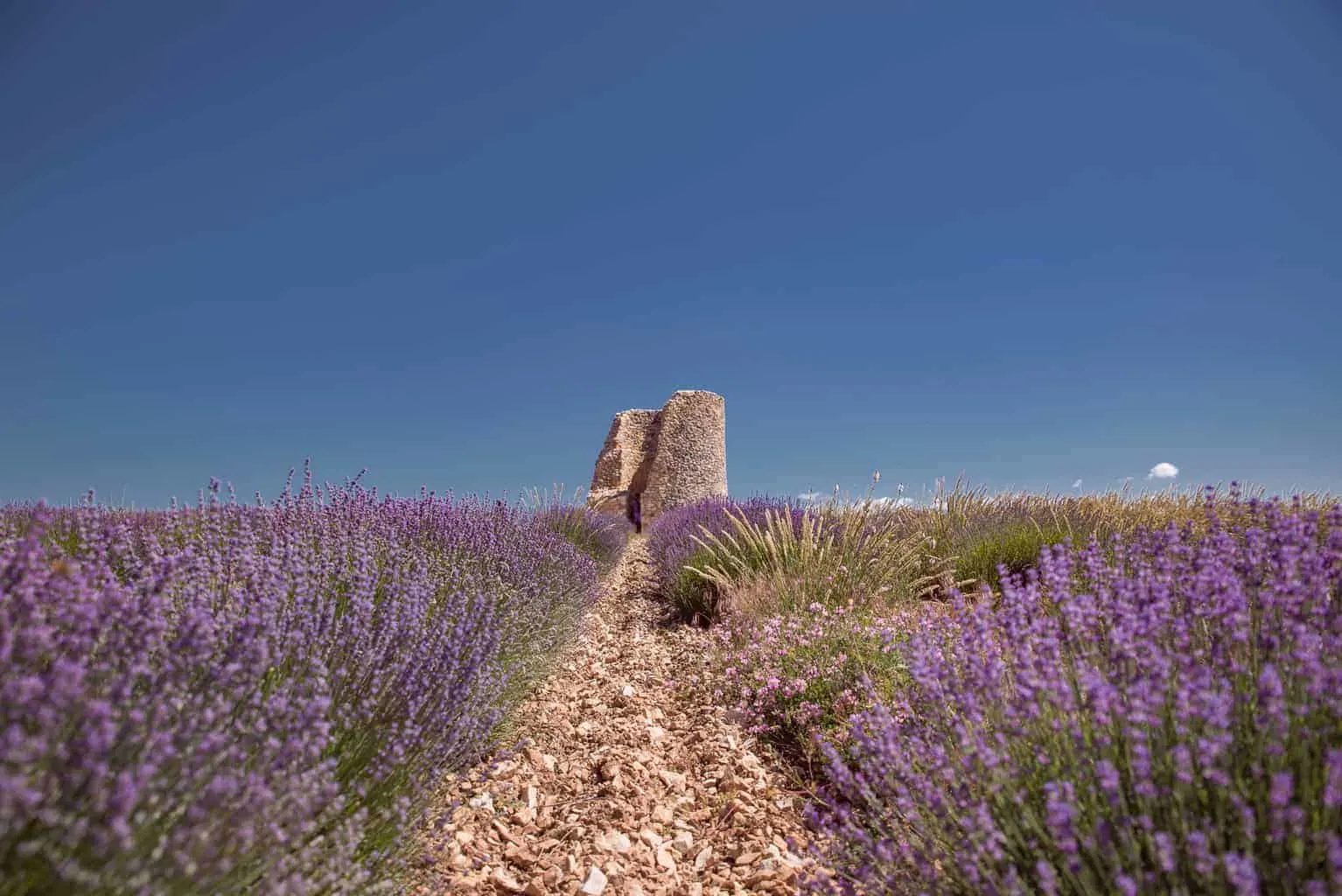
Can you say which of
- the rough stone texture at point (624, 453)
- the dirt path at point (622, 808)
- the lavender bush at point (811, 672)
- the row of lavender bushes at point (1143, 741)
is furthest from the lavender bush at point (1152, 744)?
the rough stone texture at point (624, 453)

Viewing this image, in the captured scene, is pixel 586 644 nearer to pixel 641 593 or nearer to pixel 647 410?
pixel 641 593

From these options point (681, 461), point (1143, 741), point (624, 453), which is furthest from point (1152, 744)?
point (624, 453)

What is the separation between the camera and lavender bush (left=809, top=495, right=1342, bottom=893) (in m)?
1.06

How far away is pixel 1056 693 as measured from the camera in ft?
4.12

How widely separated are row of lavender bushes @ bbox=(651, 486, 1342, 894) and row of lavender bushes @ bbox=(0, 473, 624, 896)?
3.77 ft

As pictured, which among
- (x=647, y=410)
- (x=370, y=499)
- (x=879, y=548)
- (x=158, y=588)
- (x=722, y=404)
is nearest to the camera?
(x=158, y=588)

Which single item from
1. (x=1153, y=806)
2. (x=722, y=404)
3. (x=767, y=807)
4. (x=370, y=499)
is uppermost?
(x=722, y=404)

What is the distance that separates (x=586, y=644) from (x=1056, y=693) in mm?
3831

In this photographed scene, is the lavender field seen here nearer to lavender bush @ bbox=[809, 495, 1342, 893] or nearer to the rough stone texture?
lavender bush @ bbox=[809, 495, 1342, 893]

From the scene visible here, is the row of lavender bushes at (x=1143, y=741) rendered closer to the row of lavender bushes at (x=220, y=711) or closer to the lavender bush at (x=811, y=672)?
the lavender bush at (x=811, y=672)

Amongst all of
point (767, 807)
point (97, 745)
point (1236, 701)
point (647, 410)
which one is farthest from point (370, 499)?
point (647, 410)

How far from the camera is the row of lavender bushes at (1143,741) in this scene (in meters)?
1.06

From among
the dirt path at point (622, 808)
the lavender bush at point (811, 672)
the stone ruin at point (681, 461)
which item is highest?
the stone ruin at point (681, 461)

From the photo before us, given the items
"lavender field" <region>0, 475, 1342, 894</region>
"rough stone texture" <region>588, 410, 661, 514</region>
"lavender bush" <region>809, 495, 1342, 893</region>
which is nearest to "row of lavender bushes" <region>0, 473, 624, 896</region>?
"lavender field" <region>0, 475, 1342, 894</region>
